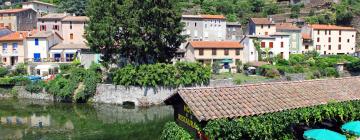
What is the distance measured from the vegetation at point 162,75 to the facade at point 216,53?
1365cm

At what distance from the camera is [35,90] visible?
46312 mm

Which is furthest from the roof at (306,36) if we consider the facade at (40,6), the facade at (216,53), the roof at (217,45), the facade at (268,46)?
the facade at (40,6)

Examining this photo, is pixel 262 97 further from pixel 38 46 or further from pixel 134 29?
pixel 38 46

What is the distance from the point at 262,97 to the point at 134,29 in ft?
87.2

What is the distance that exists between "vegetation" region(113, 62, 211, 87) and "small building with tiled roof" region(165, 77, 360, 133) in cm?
2289

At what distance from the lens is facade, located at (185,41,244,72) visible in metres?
57.8

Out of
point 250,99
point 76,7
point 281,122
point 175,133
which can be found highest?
point 76,7

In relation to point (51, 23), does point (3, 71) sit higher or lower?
lower

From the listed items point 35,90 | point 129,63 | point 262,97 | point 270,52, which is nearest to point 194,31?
point 270,52

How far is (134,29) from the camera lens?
4300cm

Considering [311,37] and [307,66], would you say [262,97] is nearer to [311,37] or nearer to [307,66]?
[307,66]

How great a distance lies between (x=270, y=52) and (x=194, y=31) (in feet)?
45.1

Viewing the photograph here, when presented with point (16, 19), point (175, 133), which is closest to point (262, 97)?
point (175, 133)

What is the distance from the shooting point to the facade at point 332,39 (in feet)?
234
